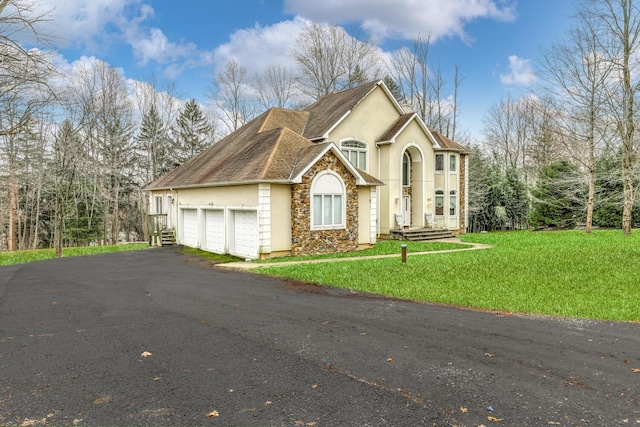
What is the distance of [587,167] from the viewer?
89.3 ft

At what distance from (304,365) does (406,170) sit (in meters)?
22.4

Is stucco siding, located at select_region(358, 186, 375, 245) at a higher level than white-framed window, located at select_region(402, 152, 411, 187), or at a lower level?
lower

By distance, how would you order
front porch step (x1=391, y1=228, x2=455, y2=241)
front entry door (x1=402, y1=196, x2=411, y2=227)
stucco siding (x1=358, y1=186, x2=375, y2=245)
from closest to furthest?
stucco siding (x1=358, y1=186, x2=375, y2=245) → front porch step (x1=391, y1=228, x2=455, y2=241) → front entry door (x1=402, y1=196, x2=411, y2=227)

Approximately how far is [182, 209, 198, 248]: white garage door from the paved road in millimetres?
12432

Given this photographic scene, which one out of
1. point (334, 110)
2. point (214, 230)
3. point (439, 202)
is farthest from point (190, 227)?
point (439, 202)

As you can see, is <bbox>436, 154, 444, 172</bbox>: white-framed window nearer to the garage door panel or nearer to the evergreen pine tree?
the garage door panel

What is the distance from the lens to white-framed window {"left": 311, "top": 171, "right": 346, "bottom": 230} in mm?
18406

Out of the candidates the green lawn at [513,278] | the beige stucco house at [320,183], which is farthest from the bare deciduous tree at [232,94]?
the green lawn at [513,278]

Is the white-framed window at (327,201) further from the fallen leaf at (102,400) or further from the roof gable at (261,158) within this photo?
the fallen leaf at (102,400)

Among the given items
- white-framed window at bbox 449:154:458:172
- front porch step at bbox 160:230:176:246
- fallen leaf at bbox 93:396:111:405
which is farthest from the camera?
white-framed window at bbox 449:154:458:172

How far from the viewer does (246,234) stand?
59.7ft

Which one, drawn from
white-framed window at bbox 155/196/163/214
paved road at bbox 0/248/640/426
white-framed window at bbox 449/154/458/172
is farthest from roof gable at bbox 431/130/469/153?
paved road at bbox 0/248/640/426

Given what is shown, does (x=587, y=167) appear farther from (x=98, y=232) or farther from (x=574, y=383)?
(x=98, y=232)

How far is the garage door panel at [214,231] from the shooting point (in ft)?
65.6
